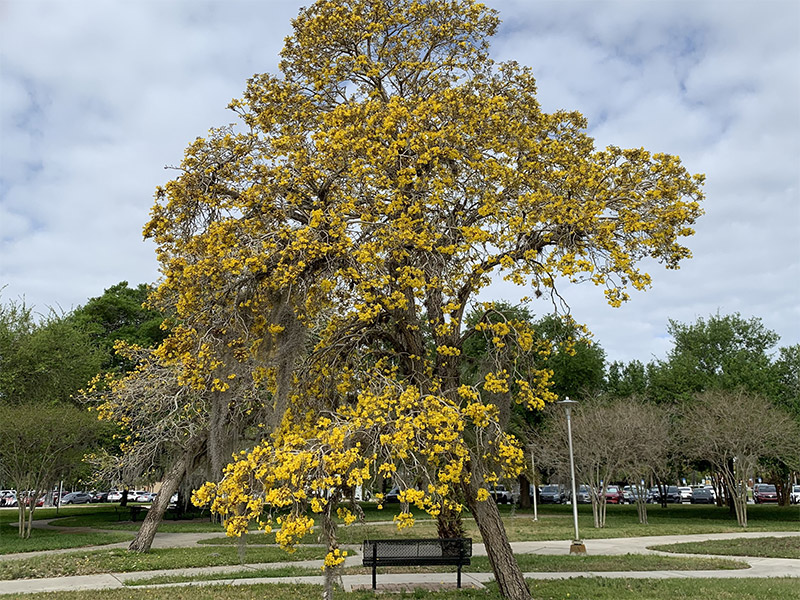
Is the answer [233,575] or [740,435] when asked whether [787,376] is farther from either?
[233,575]

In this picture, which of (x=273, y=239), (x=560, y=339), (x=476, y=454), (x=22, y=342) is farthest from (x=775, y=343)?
(x=22, y=342)

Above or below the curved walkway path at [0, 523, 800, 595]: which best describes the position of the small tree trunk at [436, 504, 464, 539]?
above

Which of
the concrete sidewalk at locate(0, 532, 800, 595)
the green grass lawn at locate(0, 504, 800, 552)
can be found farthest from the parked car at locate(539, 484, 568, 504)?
the concrete sidewalk at locate(0, 532, 800, 595)

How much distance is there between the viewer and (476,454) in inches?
299

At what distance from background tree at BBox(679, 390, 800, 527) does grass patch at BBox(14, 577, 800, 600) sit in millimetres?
12853

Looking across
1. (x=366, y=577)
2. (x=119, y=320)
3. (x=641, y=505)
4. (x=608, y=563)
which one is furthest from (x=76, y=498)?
(x=608, y=563)

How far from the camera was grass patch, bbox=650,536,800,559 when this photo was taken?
41.4 feet

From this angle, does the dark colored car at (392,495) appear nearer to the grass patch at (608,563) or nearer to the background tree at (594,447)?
the grass patch at (608,563)

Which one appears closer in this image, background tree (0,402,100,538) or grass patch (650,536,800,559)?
grass patch (650,536,800,559)

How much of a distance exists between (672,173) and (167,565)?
35.6 ft

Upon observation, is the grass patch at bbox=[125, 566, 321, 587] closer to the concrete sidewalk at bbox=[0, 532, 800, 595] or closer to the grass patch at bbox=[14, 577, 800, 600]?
the concrete sidewalk at bbox=[0, 532, 800, 595]

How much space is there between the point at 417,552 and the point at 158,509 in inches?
273

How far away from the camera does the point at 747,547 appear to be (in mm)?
13633

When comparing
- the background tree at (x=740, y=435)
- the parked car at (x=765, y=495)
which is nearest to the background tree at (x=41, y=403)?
the background tree at (x=740, y=435)
